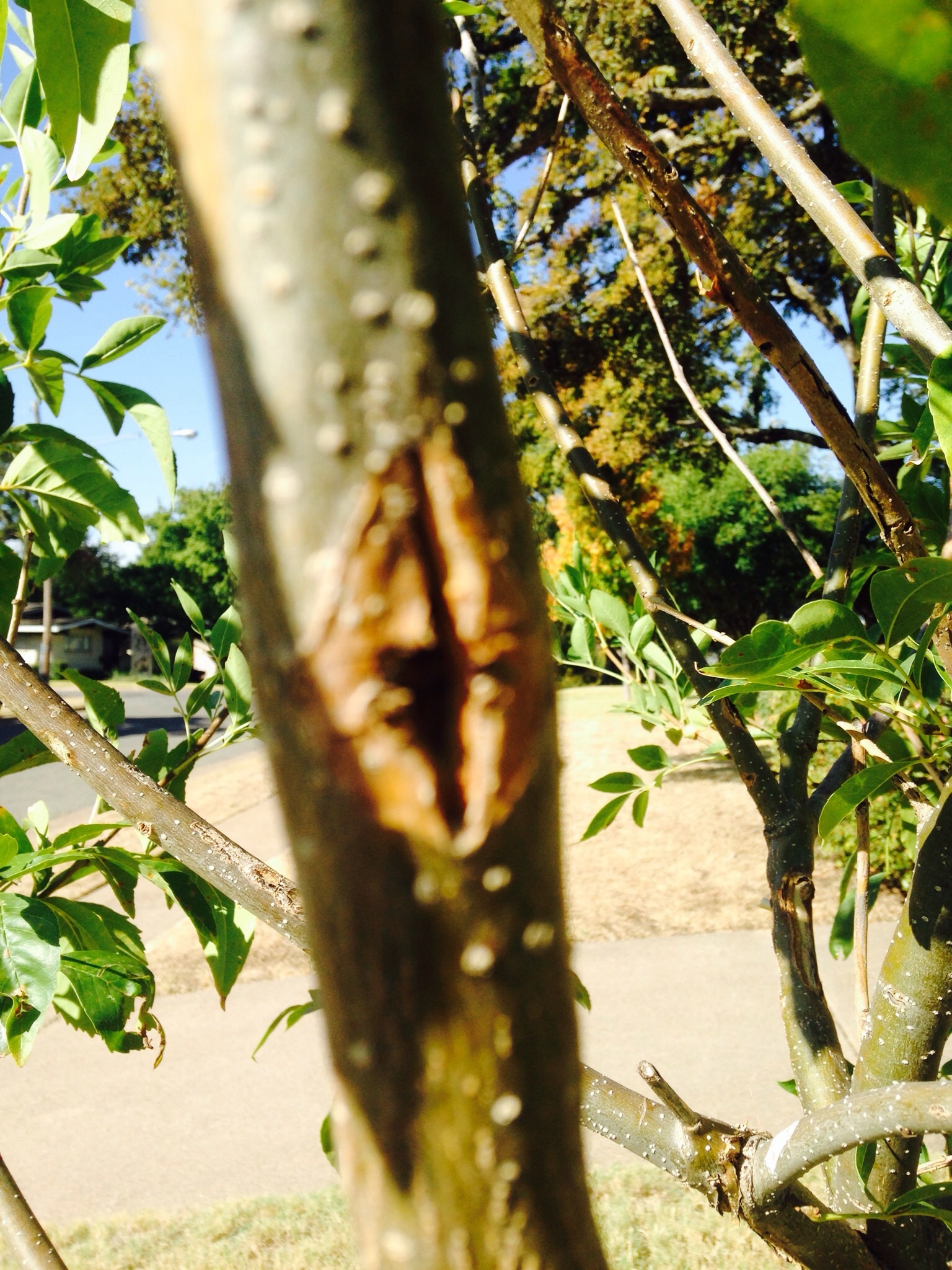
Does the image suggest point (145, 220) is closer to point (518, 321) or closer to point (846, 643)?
point (518, 321)

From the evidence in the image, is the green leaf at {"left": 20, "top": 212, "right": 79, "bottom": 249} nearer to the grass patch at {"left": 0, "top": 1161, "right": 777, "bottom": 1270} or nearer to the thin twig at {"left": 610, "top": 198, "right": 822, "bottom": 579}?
the thin twig at {"left": 610, "top": 198, "right": 822, "bottom": 579}

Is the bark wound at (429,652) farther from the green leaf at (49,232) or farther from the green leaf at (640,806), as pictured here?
the green leaf at (640,806)

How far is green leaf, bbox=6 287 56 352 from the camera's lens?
3.20 ft

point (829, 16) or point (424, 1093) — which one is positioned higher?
point (829, 16)

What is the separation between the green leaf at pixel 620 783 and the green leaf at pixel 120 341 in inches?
30.5

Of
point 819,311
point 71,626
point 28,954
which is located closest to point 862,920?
point 28,954

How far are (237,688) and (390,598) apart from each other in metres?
0.90

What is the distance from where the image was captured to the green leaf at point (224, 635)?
1115 millimetres

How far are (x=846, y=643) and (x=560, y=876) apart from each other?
1.91 ft

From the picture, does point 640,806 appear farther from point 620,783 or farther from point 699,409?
point 699,409

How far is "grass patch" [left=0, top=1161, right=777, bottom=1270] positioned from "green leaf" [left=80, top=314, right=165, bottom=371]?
276 centimetres

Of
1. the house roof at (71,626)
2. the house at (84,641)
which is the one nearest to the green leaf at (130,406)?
the house at (84,641)

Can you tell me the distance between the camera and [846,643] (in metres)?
0.74

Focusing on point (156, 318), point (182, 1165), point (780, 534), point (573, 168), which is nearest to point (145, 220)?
point (573, 168)
